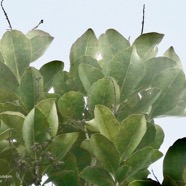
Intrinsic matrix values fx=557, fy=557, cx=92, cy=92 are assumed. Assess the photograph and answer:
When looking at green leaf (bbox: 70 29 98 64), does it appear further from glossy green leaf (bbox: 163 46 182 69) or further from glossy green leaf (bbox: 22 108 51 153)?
glossy green leaf (bbox: 22 108 51 153)

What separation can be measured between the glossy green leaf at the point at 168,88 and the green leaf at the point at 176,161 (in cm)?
21

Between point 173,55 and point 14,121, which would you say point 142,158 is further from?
point 173,55

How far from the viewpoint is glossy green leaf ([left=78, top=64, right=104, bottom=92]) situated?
3.96ft

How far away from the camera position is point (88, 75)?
1211 mm

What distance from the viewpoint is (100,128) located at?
43.0 inches

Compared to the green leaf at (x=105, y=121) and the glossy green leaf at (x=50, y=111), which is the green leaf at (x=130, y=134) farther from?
the glossy green leaf at (x=50, y=111)

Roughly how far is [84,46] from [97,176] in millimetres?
403

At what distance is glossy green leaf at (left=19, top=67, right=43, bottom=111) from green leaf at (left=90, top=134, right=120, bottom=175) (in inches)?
8.0

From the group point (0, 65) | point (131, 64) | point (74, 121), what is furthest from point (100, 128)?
point (0, 65)

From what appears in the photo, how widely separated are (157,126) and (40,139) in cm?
26

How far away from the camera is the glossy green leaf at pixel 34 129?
1074 mm

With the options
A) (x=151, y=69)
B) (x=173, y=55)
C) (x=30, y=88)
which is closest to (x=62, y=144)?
(x=30, y=88)

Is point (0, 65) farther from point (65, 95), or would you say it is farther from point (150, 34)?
point (150, 34)

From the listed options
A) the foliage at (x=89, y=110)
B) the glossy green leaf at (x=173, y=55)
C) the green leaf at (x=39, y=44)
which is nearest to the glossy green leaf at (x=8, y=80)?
the foliage at (x=89, y=110)
